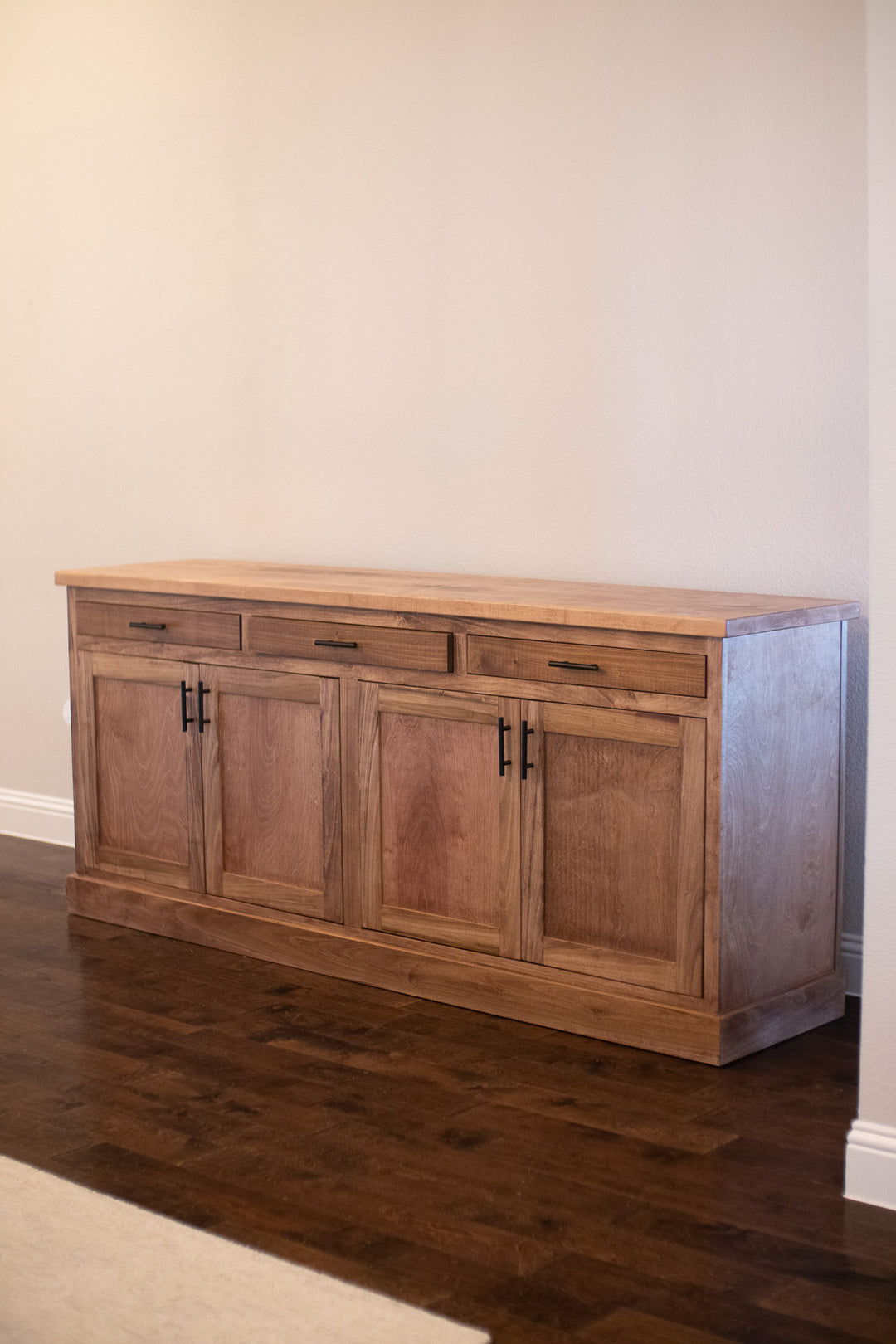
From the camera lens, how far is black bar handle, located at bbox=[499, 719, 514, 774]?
124 inches

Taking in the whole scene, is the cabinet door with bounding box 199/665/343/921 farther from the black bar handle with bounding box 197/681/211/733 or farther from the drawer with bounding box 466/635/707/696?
the drawer with bounding box 466/635/707/696

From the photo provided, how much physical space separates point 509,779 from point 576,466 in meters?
0.92

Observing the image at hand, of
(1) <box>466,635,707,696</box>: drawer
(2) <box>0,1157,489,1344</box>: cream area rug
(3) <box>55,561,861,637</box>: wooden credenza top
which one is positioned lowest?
(2) <box>0,1157,489,1344</box>: cream area rug

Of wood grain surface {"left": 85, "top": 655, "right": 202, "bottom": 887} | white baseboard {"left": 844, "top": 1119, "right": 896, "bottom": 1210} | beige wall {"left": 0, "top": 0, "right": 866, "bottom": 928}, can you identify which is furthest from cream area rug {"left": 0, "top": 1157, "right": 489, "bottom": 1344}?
beige wall {"left": 0, "top": 0, "right": 866, "bottom": 928}

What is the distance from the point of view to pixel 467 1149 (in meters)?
2.54

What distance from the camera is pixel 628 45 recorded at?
3.47 meters

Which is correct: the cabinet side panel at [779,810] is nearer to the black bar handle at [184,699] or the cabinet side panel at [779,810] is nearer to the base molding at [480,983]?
the base molding at [480,983]

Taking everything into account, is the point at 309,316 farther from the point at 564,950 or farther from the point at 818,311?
the point at 564,950

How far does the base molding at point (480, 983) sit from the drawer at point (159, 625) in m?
0.66

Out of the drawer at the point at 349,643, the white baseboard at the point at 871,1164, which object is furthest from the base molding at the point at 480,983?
the drawer at the point at 349,643

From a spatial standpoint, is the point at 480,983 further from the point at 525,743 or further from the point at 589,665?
the point at 589,665

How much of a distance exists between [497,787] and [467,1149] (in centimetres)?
87

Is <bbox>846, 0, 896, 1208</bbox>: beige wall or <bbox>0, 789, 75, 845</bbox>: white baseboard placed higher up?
<bbox>846, 0, 896, 1208</bbox>: beige wall

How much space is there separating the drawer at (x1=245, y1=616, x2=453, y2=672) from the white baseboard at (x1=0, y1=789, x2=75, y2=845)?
1599 millimetres
